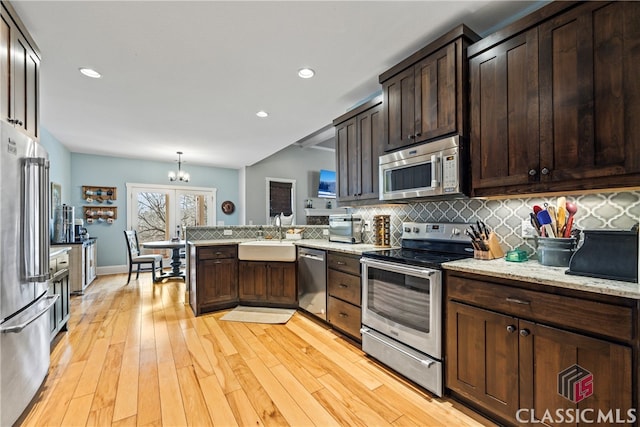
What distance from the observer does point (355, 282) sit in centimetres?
255

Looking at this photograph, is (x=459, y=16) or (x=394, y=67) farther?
(x=394, y=67)

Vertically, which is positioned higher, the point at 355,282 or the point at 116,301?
the point at 355,282

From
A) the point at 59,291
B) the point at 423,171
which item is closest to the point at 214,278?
the point at 59,291

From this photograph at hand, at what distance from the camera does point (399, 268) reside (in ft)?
6.60

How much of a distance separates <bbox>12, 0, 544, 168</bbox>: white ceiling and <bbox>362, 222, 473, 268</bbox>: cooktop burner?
1.51 metres

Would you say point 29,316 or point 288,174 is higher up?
point 288,174

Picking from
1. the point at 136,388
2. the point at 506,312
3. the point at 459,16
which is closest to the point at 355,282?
the point at 506,312

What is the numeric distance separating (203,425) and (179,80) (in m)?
2.88

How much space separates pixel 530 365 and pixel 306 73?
271 centimetres

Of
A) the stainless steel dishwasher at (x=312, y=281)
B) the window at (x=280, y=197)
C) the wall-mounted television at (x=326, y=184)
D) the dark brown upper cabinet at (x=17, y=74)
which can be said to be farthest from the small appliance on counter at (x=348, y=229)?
the wall-mounted television at (x=326, y=184)

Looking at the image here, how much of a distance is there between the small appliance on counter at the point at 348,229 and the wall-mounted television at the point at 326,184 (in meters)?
4.15

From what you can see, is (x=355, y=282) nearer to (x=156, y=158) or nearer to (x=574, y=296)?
(x=574, y=296)

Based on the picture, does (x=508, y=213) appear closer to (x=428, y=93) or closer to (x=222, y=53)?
(x=428, y=93)

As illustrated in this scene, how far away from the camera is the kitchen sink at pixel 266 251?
3.36 metres
